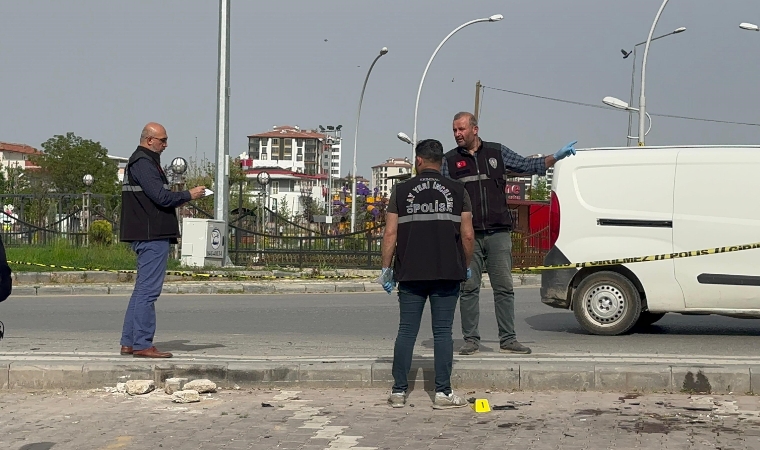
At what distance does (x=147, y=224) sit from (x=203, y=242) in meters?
12.7

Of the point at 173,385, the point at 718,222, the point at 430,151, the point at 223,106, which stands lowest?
the point at 173,385

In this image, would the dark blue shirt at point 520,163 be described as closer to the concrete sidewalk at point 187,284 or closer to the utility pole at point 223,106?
the concrete sidewalk at point 187,284

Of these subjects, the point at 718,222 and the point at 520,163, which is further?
the point at 718,222

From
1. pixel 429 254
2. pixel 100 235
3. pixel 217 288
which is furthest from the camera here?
pixel 100 235

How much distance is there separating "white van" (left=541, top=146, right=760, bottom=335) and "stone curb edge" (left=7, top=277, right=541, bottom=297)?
20.0 ft

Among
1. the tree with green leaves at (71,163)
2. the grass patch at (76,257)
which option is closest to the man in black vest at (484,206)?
A: the grass patch at (76,257)

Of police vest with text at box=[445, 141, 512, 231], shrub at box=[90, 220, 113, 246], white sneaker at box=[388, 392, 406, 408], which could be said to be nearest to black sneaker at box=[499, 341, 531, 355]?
police vest with text at box=[445, 141, 512, 231]

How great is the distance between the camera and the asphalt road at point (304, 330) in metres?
9.51

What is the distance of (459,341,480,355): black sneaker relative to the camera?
8.34m

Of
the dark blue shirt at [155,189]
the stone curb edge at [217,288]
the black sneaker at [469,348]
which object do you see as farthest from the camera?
the stone curb edge at [217,288]

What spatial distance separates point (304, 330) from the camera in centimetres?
1146

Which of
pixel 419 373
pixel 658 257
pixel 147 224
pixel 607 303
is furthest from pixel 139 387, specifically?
pixel 658 257

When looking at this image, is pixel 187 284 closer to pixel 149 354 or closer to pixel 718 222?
pixel 149 354

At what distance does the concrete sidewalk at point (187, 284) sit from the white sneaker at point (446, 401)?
964cm
